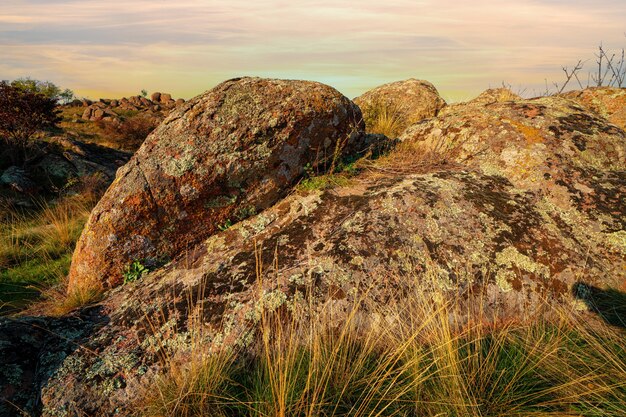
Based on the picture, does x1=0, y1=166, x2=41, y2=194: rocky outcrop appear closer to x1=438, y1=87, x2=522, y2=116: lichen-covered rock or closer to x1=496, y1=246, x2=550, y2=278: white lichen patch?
x1=438, y1=87, x2=522, y2=116: lichen-covered rock

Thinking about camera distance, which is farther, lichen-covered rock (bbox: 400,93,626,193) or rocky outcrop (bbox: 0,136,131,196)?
rocky outcrop (bbox: 0,136,131,196)

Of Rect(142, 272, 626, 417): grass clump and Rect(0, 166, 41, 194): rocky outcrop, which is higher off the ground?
Rect(142, 272, 626, 417): grass clump

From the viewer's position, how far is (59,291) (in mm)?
5090

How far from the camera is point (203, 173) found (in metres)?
4.54

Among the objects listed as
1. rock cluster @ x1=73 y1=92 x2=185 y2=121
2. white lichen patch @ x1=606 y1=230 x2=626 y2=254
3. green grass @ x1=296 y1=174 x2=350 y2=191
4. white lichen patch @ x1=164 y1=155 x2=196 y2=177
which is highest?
white lichen patch @ x1=164 y1=155 x2=196 y2=177

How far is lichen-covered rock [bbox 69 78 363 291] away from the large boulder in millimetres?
4815

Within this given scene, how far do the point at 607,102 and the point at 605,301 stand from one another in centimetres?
578

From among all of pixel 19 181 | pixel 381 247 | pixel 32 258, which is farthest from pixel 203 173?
pixel 19 181

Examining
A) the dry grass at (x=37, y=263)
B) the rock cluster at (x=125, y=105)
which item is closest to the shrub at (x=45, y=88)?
the rock cluster at (x=125, y=105)

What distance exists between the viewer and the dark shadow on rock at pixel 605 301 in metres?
3.52

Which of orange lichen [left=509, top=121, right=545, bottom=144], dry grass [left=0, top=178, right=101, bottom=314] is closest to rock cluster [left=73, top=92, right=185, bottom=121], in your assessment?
dry grass [left=0, top=178, right=101, bottom=314]

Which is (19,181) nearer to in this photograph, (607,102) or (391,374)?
(391,374)

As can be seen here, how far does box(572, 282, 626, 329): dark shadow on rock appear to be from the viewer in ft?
11.6

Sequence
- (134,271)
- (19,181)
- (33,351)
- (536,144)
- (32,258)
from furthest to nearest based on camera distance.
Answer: (19,181) < (32,258) < (536,144) < (134,271) < (33,351)
